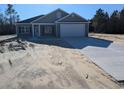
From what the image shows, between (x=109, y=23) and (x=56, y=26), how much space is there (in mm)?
16418

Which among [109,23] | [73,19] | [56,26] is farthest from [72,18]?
[109,23]

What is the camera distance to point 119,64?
856 centimetres

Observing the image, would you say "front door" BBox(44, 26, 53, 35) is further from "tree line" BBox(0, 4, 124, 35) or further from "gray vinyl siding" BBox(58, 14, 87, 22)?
"tree line" BBox(0, 4, 124, 35)

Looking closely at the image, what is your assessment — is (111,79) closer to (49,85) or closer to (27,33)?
(49,85)

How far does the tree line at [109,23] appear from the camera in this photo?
125ft

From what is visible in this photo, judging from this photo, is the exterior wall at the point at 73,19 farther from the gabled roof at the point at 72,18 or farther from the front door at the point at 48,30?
the front door at the point at 48,30

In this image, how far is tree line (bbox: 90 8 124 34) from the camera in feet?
125

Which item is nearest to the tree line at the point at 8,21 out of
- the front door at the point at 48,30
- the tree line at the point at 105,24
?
the tree line at the point at 105,24

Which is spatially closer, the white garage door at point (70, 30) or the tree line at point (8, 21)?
the white garage door at point (70, 30)

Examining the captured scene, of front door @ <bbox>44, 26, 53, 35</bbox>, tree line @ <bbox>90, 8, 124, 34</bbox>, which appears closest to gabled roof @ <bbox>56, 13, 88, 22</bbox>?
front door @ <bbox>44, 26, 53, 35</bbox>

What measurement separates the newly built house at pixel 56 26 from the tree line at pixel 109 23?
13.3 metres

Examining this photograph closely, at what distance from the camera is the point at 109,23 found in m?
39.2

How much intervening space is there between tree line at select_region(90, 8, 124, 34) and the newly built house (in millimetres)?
13274
